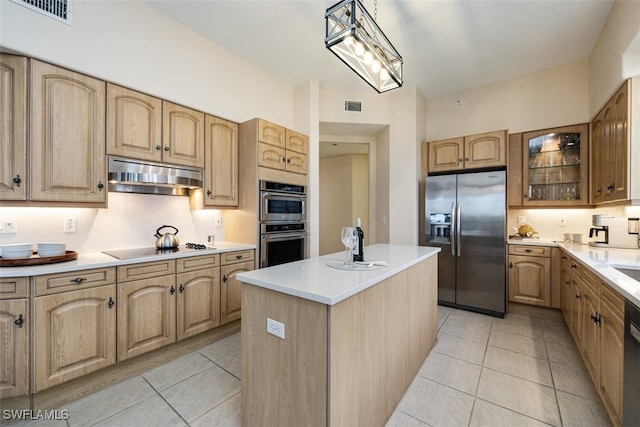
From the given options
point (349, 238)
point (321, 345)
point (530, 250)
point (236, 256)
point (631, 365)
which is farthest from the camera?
point (530, 250)

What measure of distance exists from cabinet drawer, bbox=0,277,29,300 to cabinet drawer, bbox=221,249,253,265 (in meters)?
1.29

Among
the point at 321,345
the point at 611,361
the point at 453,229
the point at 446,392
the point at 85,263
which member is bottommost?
the point at 446,392

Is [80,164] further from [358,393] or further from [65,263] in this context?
[358,393]

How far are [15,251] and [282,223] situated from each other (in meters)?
2.10

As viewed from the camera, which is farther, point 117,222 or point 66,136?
point 117,222

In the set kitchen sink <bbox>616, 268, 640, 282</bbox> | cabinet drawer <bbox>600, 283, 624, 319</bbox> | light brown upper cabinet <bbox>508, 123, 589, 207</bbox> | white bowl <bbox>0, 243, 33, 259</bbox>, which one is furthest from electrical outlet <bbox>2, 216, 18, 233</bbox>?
light brown upper cabinet <bbox>508, 123, 589, 207</bbox>

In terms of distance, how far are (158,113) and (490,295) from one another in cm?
409

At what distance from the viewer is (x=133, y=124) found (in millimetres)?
2260

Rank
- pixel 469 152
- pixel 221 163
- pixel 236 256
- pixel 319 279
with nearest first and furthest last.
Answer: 1. pixel 319 279
2. pixel 236 256
3. pixel 221 163
4. pixel 469 152

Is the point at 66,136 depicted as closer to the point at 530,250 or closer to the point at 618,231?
the point at 530,250

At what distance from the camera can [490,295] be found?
3.23 meters

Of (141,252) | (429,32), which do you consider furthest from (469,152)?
(141,252)

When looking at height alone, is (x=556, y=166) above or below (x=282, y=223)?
above

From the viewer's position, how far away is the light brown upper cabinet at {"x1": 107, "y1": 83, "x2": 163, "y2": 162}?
214 centimetres
